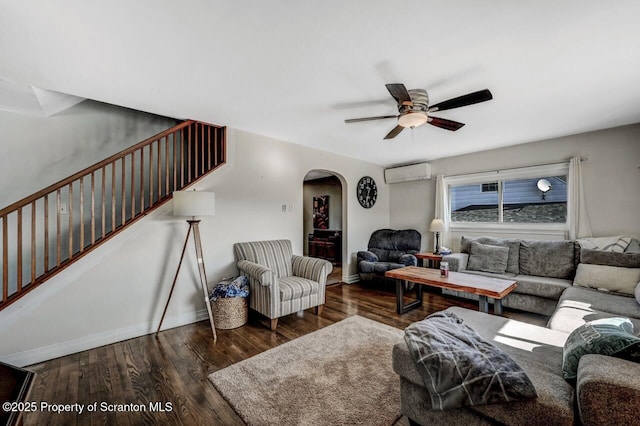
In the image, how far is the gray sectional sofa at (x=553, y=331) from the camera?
1020mm

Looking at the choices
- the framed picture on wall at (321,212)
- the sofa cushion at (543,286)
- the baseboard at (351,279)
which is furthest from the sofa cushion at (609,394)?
the framed picture on wall at (321,212)

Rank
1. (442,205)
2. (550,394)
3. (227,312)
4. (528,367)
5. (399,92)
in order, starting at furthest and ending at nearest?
(442,205)
(227,312)
(399,92)
(528,367)
(550,394)

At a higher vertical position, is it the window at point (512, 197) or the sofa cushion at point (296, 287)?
the window at point (512, 197)

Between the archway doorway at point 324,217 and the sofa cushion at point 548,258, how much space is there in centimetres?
380

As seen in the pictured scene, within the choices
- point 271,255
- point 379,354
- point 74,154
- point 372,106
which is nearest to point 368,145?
point 372,106

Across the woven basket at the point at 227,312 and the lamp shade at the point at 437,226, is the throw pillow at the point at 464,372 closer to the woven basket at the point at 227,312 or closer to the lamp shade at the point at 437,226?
the woven basket at the point at 227,312

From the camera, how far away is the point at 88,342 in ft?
8.24

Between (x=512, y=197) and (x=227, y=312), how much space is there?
4731 millimetres

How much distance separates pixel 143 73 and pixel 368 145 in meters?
3.06

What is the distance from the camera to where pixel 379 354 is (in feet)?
7.83

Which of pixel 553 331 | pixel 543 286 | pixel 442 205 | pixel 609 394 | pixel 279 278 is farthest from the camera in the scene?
pixel 442 205

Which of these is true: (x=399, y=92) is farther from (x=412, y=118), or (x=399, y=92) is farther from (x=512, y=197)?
(x=512, y=197)

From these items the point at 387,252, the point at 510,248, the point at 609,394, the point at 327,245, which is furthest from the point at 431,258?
the point at 609,394

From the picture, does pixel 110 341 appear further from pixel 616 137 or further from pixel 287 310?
pixel 616 137
